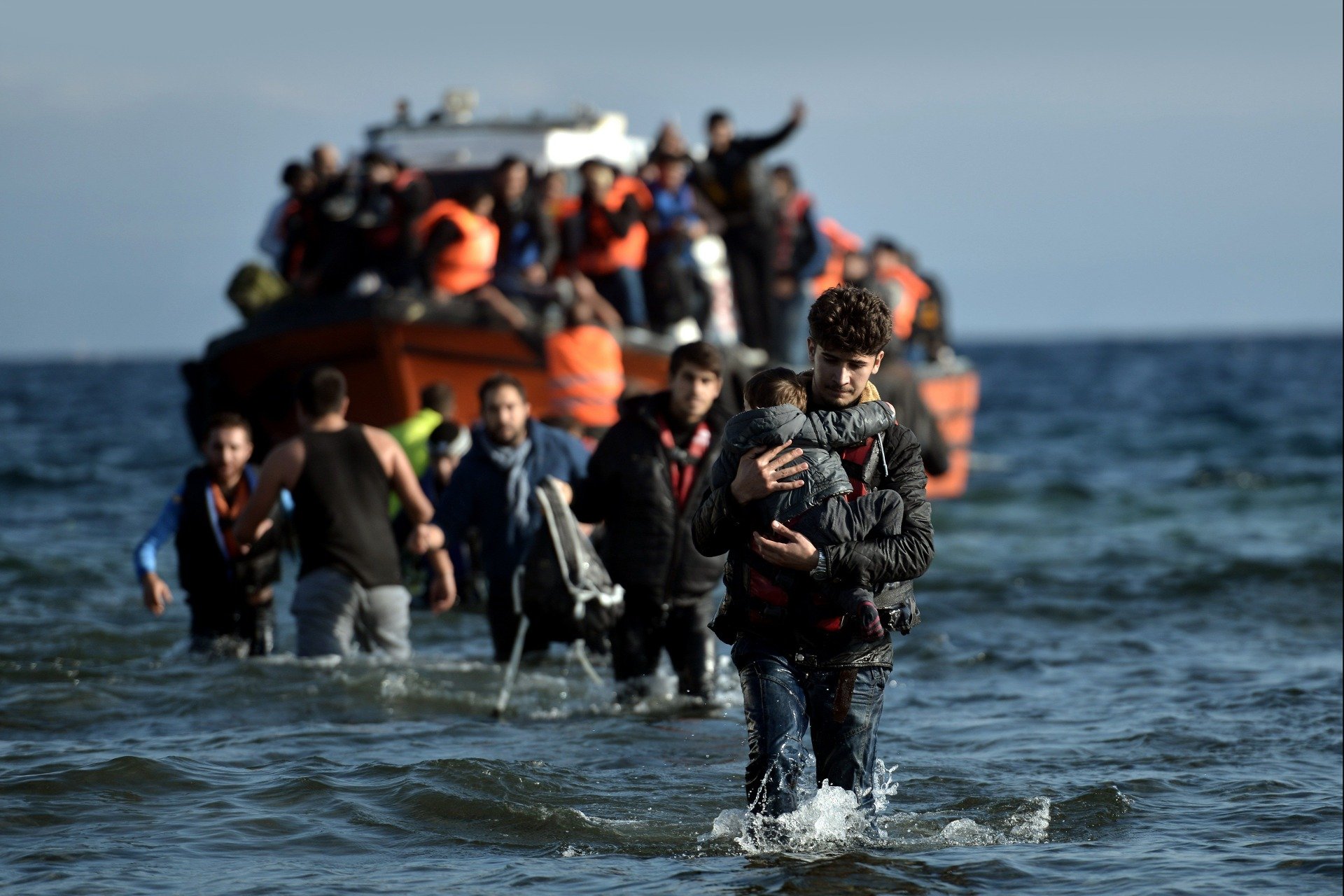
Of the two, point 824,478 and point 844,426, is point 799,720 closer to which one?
point 824,478

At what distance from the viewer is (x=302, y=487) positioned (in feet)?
24.8

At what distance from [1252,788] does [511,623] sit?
11.4 ft

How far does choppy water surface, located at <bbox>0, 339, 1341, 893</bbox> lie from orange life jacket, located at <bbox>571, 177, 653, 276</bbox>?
11.7ft

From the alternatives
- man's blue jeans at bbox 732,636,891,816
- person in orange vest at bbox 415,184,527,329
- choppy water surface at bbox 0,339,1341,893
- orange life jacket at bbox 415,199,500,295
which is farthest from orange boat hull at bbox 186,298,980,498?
man's blue jeans at bbox 732,636,891,816

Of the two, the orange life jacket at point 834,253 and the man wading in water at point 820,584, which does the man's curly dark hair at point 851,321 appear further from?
the orange life jacket at point 834,253

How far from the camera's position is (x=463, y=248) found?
1370cm

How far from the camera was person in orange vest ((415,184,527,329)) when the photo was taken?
1359 cm

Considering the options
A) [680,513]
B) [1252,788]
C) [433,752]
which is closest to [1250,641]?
[1252,788]

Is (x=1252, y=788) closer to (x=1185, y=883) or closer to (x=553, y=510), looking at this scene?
(x=1185, y=883)

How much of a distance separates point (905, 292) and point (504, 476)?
1194 cm

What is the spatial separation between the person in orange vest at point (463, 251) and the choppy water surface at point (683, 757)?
3210 millimetres

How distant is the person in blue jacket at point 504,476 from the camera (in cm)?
812

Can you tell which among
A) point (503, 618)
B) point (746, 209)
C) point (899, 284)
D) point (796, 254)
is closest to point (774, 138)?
point (746, 209)

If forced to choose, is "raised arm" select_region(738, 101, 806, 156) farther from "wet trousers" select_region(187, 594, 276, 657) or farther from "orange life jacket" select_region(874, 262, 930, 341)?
"wet trousers" select_region(187, 594, 276, 657)
